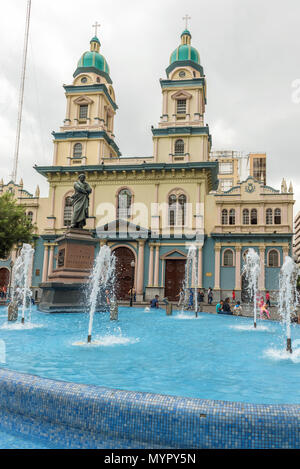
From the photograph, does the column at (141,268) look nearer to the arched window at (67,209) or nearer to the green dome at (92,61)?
the arched window at (67,209)

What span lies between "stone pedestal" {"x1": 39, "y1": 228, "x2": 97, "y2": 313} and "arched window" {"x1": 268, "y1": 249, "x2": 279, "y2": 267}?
18.4 m

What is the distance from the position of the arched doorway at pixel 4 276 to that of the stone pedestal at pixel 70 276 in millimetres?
19396

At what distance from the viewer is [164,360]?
290 inches

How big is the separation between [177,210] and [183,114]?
373 inches

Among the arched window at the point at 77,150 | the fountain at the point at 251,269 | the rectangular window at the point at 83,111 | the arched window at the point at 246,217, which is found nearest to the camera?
the fountain at the point at 251,269

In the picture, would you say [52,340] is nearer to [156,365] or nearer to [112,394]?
[156,365]

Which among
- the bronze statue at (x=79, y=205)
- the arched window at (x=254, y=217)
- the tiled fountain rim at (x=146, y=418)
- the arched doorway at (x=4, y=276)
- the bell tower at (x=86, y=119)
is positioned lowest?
the tiled fountain rim at (x=146, y=418)

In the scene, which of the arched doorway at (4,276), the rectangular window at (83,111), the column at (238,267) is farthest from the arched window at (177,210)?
the arched doorway at (4,276)

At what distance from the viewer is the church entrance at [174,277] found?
1204 inches

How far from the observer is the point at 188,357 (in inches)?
307

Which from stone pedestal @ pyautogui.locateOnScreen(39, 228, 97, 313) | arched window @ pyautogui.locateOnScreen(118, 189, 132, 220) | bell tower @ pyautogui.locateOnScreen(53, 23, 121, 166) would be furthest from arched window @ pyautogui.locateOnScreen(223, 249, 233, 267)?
stone pedestal @ pyautogui.locateOnScreen(39, 228, 97, 313)

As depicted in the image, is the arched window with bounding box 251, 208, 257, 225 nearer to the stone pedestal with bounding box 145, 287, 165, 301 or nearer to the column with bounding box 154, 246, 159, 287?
the column with bounding box 154, 246, 159, 287

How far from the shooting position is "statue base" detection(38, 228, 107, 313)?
51.2ft
